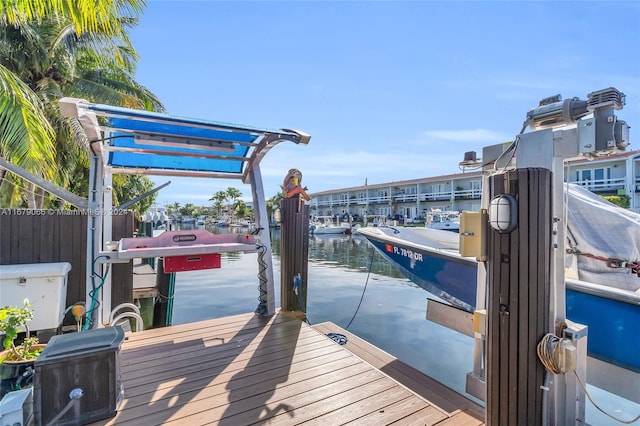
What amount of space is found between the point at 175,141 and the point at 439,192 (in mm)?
34911

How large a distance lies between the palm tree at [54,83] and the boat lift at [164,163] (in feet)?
9.16

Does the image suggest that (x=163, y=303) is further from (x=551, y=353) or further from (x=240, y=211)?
→ (x=240, y=211)

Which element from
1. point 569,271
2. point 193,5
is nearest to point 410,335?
point 569,271

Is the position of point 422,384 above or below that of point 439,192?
below

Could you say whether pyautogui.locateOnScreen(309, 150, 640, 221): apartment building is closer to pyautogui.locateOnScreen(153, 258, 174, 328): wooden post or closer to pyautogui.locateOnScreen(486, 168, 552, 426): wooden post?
pyautogui.locateOnScreen(153, 258, 174, 328): wooden post

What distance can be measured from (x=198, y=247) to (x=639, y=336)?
14.7 ft

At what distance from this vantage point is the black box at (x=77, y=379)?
72.2 inches

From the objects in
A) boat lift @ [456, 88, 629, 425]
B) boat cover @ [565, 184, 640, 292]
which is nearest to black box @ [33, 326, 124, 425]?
boat lift @ [456, 88, 629, 425]

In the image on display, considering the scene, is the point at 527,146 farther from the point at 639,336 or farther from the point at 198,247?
the point at 198,247

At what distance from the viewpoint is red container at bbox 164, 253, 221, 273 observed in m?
3.31

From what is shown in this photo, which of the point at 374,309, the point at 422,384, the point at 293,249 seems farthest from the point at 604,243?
the point at 374,309

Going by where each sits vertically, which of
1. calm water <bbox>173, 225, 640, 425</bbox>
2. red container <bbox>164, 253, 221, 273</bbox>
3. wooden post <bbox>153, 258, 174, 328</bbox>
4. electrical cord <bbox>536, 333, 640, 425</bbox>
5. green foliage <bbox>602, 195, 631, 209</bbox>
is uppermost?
green foliage <bbox>602, 195, 631, 209</bbox>

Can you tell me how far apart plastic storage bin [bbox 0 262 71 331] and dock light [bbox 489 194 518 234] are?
4.20 metres

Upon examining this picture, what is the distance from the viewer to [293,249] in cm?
434
